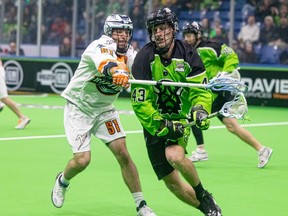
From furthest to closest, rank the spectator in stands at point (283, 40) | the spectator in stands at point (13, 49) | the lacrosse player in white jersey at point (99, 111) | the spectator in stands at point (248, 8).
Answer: the spectator in stands at point (13, 49)
the spectator in stands at point (248, 8)
the spectator in stands at point (283, 40)
the lacrosse player in white jersey at point (99, 111)

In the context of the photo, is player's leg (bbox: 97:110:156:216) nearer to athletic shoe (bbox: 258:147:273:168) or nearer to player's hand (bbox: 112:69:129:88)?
player's hand (bbox: 112:69:129:88)

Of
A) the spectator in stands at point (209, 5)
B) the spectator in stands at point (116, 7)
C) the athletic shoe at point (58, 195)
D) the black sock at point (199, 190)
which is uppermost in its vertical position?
the spectator in stands at point (209, 5)

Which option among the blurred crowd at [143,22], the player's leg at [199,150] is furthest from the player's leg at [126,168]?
the blurred crowd at [143,22]

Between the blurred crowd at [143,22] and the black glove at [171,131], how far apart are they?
12141 mm

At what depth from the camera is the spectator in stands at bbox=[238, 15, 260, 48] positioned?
18.9m

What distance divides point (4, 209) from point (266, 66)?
38.9 ft

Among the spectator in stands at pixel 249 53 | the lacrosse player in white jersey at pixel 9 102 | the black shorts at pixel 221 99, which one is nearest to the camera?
the black shorts at pixel 221 99

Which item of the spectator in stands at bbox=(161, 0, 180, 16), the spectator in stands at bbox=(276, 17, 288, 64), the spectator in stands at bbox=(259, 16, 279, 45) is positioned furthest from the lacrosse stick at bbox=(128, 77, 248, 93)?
the spectator in stands at bbox=(161, 0, 180, 16)

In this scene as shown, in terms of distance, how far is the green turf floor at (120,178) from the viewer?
7.79m

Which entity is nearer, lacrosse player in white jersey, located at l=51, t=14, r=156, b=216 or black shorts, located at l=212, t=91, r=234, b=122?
lacrosse player in white jersey, located at l=51, t=14, r=156, b=216

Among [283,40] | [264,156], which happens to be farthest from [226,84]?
[283,40]

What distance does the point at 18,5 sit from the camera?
22.2 metres

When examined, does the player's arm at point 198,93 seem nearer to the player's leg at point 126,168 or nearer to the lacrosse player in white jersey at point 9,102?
the player's leg at point 126,168

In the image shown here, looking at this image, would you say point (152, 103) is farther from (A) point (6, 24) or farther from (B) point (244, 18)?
(A) point (6, 24)
